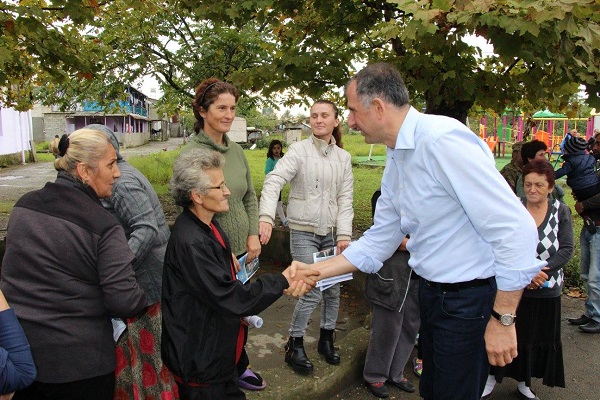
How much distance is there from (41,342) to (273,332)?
2902 mm

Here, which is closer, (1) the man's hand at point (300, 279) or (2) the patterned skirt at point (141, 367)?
(2) the patterned skirt at point (141, 367)

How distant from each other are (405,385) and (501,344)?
1942mm

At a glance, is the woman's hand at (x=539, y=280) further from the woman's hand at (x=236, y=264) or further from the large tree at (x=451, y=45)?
the woman's hand at (x=236, y=264)

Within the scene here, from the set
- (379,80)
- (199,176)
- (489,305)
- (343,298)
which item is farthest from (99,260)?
(343,298)

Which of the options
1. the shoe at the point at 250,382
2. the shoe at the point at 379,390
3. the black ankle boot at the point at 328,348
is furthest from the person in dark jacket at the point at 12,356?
the shoe at the point at 379,390

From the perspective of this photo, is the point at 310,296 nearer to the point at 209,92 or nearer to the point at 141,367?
the point at 141,367

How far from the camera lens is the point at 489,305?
2207mm

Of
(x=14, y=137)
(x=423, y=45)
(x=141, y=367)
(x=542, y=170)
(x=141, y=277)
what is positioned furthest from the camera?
(x=14, y=137)

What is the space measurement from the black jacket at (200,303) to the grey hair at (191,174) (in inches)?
5.1

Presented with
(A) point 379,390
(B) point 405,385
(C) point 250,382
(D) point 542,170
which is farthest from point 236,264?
(D) point 542,170

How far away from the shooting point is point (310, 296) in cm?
382

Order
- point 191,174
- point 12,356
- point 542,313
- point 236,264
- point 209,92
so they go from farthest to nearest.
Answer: point 542,313, point 209,92, point 236,264, point 191,174, point 12,356

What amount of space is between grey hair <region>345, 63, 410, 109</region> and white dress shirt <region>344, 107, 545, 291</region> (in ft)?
0.31

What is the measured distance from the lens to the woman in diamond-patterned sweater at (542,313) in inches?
146
